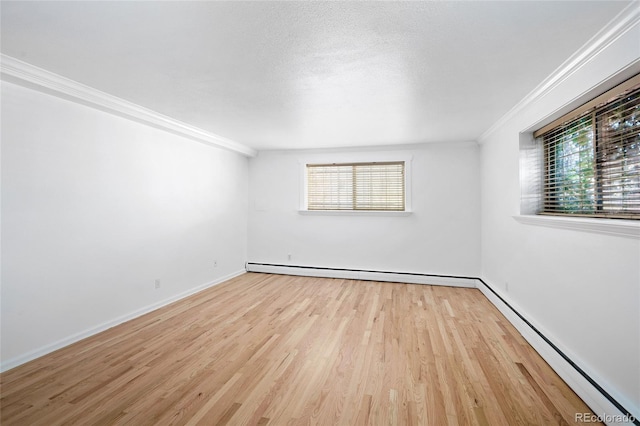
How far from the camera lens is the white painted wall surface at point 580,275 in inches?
66.8

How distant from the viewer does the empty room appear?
1774mm

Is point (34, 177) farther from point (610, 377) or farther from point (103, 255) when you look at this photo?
point (610, 377)

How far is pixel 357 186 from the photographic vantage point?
550 centimetres

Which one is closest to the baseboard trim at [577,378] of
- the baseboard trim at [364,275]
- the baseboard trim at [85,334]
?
the baseboard trim at [364,275]

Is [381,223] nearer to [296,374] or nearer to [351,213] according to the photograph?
[351,213]

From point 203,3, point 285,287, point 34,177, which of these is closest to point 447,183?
point 285,287

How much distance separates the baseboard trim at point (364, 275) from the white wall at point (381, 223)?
0.09m

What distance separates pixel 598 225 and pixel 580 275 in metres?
0.46

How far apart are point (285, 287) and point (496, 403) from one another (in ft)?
11.0

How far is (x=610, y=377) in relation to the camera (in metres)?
1.81

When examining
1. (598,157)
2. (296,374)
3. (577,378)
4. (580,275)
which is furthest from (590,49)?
(296,374)

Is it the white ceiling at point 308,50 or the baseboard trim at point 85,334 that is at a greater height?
the white ceiling at point 308,50

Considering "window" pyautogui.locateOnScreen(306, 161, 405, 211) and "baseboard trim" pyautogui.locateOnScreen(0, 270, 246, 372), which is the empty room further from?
"window" pyautogui.locateOnScreen(306, 161, 405, 211)
